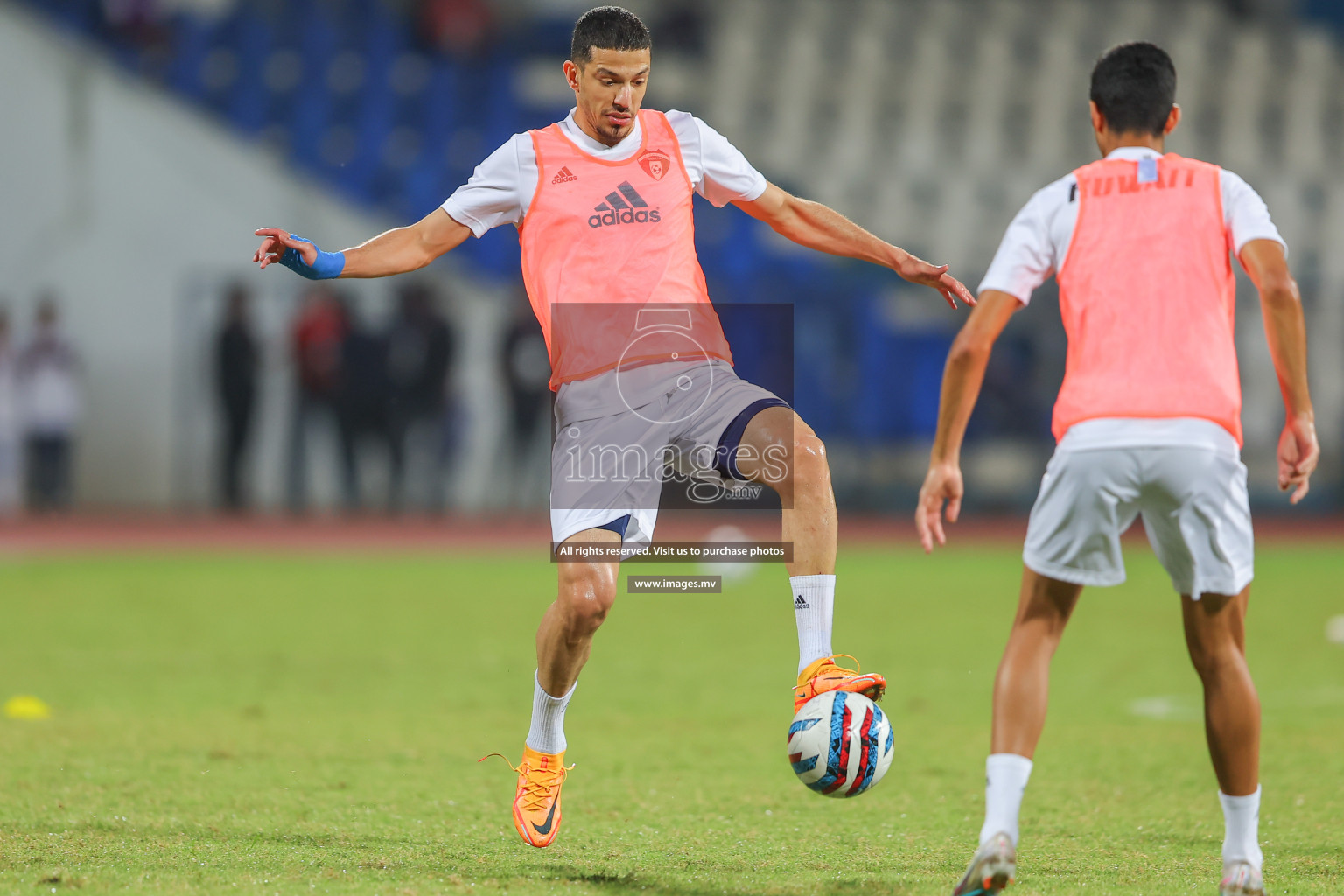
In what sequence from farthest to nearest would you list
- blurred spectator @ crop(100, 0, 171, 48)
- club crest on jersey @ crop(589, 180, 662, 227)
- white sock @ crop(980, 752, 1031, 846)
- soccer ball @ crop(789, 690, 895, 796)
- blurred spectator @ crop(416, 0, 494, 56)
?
blurred spectator @ crop(416, 0, 494, 56) → blurred spectator @ crop(100, 0, 171, 48) → club crest on jersey @ crop(589, 180, 662, 227) → soccer ball @ crop(789, 690, 895, 796) → white sock @ crop(980, 752, 1031, 846)

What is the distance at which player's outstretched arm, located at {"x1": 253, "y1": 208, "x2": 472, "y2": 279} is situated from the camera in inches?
199

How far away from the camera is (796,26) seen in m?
23.3

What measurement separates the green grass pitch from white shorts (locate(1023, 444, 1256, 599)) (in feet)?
3.16

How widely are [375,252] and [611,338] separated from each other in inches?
33.4

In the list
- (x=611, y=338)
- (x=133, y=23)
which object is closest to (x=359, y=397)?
(x=133, y=23)

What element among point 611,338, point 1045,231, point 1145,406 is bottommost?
point 1145,406

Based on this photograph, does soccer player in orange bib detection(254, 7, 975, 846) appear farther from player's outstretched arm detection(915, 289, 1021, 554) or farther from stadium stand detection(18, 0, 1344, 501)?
stadium stand detection(18, 0, 1344, 501)

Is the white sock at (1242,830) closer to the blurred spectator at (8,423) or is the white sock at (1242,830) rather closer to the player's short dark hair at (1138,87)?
the player's short dark hair at (1138,87)

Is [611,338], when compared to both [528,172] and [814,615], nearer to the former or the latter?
[528,172]

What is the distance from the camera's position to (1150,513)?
4.06m

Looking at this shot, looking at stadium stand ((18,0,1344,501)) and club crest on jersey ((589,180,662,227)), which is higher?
stadium stand ((18,0,1344,501))

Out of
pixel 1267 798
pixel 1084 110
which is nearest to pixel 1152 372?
pixel 1267 798

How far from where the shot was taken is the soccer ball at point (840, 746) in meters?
4.58

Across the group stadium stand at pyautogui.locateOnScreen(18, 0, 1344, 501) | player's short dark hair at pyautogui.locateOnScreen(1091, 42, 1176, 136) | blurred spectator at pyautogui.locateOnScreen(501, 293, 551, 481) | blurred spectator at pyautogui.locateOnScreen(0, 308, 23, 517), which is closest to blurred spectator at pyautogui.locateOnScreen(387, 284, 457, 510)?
blurred spectator at pyautogui.locateOnScreen(501, 293, 551, 481)
